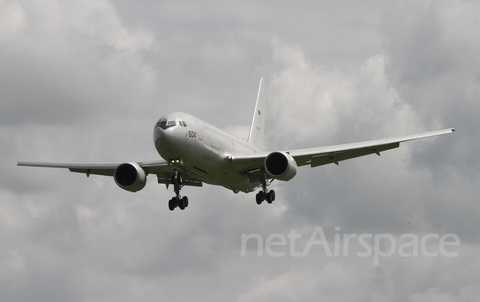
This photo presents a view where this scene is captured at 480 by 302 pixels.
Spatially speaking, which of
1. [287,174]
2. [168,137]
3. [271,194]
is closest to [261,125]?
[271,194]

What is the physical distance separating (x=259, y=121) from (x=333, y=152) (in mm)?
19096

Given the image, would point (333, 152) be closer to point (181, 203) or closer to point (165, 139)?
point (181, 203)

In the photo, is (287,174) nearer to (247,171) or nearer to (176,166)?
(247,171)

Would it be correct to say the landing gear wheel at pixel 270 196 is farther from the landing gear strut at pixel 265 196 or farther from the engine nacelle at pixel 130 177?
the engine nacelle at pixel 130 177

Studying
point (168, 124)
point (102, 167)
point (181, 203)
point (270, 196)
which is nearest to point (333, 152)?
point (270, 196)

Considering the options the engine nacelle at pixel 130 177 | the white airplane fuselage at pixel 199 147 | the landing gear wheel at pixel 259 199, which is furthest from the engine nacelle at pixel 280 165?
the engine nacelle at pixel 130 177

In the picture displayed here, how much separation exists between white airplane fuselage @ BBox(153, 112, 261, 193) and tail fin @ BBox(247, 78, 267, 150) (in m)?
13.6

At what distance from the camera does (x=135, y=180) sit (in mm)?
57469

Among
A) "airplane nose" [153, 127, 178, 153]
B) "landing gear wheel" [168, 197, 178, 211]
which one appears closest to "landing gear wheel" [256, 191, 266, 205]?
"landing gear wheel" [168, 197, 178, 211]

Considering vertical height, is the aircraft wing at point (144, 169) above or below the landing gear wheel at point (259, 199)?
above

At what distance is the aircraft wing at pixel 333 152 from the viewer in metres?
56.7

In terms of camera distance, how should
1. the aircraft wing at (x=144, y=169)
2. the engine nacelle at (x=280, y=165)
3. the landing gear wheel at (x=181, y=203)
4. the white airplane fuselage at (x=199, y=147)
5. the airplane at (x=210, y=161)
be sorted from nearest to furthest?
the white airplane fuselage at (x=199, y=147) → the airplane at (x=210, y=161) → the engine nacelle at (x=280, y=165) → the aircraft wing at (x=144, y=169) → the landing gear wheel at (x=181, y=203)

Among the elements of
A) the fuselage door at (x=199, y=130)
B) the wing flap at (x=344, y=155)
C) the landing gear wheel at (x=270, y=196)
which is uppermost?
the wing flap at (x=344, y=155)

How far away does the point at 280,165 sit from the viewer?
5641cm
